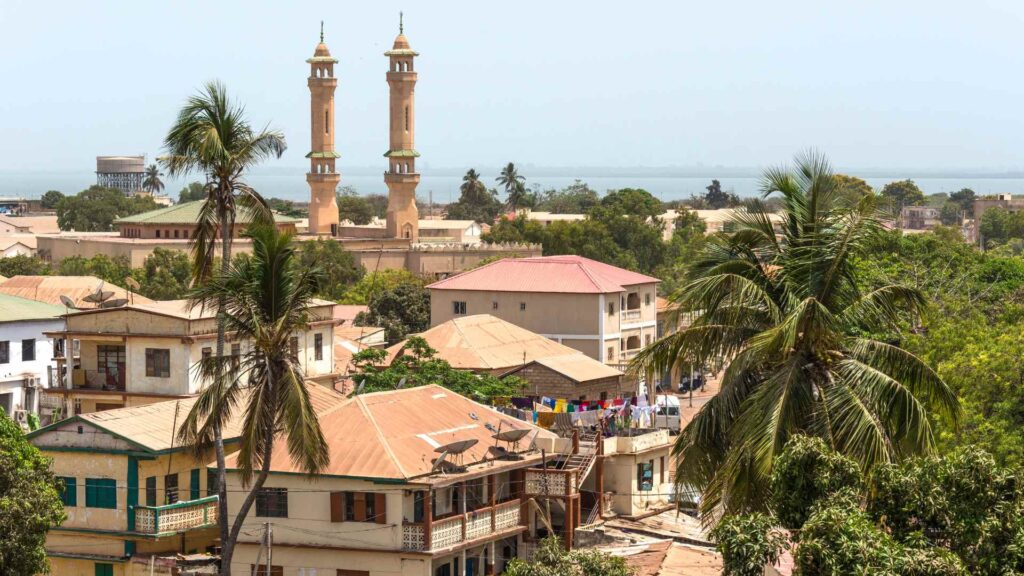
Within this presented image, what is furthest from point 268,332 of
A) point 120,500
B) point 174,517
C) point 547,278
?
point 547,278

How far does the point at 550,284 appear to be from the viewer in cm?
6356

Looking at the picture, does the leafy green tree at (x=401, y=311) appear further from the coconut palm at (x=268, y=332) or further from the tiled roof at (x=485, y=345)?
the coconut palm at (x=268, y=332)

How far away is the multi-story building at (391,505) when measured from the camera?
29.8m

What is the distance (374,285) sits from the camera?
282ft

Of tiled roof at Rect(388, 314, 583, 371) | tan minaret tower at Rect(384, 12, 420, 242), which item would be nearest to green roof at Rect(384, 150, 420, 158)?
tan minaret tower at Rect(384, 12, 420, 242)

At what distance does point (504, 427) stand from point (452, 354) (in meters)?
16.7

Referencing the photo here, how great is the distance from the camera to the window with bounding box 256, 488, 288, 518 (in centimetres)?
3039

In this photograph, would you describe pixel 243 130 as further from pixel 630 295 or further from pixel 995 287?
pixel 630 295

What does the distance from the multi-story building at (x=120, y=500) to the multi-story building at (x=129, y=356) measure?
8.04 metres

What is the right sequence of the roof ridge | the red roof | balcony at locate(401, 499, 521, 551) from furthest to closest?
the red roof, the roof ridge, balcony at locate(401, 499, 521, 551)

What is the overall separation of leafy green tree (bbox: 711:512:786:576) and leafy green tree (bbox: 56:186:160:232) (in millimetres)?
127643

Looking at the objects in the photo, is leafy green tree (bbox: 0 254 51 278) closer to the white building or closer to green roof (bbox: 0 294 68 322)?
green roof (bbox: 0 294 68 322)

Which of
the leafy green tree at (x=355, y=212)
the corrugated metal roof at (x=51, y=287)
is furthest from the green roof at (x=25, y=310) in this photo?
the leafy green tree at (x=355, y=212)

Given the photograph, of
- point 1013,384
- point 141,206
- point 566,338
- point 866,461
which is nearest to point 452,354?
point 566,338
